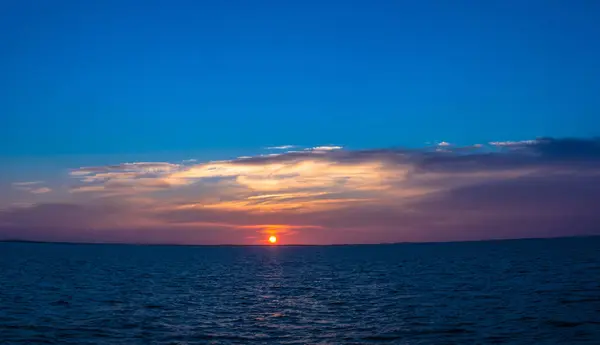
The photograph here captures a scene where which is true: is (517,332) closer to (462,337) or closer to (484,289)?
(462,337)

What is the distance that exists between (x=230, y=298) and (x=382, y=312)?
17724mm

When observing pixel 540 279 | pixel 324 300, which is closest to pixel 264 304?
pixel 324 300

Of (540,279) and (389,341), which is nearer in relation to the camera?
(389,341)

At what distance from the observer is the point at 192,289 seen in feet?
206

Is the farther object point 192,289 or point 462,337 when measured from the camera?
point 192,289

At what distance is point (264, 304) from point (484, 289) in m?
24.3

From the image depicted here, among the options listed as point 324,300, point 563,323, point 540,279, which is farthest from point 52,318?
point 540,279

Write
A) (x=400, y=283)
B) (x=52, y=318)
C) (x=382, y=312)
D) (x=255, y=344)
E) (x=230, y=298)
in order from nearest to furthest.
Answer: (x=255, y=344) → (x=52, y=318) → (x=382, y=312) → (x=230, y=298) → (x=400, y=283)

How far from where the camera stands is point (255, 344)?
30.9 meters

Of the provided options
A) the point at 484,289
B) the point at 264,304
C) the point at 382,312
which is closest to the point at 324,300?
the point at 264,304

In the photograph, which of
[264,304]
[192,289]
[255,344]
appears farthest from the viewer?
[192,289]

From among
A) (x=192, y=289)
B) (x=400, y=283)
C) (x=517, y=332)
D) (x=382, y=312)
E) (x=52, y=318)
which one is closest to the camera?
(x=517, y=332)

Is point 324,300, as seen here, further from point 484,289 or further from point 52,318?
point 52,318

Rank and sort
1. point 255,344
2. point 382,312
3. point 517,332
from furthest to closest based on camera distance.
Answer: point 382,312 < point 517,332 < point 255,344
